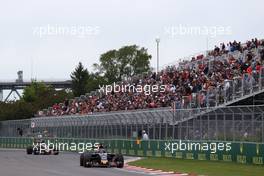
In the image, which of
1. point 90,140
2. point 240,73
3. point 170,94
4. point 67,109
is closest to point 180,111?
point 240,73

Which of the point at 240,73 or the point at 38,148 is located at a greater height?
the point at 240,73

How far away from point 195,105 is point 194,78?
6.15 m

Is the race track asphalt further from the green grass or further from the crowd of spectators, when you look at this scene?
the crowd of spectators

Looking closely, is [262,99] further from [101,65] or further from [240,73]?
[101,65]

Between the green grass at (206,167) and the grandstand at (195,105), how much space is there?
4.63 ft

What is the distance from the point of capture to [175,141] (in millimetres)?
36188

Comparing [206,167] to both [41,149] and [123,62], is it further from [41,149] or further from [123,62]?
[123,62]

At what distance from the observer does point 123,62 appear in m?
118

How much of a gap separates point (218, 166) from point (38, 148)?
2108 centimetres

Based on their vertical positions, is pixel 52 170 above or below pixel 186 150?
below

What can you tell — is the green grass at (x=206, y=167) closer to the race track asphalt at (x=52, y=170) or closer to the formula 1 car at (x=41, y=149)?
the race track asphalt at (x=52, y=170)

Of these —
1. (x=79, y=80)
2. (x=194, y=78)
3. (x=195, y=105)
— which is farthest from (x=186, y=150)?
(x=79, y=80)

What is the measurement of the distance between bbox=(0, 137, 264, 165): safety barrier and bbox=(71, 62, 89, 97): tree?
188 feet

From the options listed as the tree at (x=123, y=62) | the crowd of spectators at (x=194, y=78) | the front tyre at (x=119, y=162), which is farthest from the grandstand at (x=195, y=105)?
the tree at (x=123, y=62)
